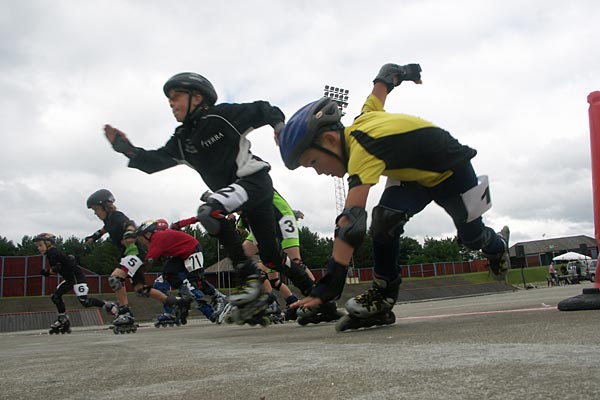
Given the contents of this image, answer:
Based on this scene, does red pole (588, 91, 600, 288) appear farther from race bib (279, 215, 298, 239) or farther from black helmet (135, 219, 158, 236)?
black helmet (135, 219, 158, 236)

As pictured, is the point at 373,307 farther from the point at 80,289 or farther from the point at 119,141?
the point at 80,289

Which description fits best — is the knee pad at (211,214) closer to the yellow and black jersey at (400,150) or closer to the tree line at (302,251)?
the yellow and black jersey at (400,150)

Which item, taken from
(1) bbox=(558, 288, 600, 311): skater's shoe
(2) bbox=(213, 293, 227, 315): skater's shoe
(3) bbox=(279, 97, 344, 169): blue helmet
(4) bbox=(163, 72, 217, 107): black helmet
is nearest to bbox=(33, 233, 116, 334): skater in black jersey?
(2) bbox=(213, 293, 227, 315): skater's shoe

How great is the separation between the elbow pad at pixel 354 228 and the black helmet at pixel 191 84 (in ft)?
6.61

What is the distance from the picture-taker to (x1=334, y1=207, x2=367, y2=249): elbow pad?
2.23 metres

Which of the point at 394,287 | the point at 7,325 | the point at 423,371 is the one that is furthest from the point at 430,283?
the point at 423,371

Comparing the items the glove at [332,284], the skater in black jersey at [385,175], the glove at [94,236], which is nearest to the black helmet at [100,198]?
the glove at [94,236]

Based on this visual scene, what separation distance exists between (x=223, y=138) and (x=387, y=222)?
5.05 feet

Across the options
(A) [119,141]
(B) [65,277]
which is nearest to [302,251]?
(B) [65,277]

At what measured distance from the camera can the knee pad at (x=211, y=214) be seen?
3.08 meters

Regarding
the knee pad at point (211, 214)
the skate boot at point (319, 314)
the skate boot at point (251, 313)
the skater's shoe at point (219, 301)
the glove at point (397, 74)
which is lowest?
the skater's shoe at point (219, 301)

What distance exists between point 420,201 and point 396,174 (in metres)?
0.34

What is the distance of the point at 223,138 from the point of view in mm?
3703

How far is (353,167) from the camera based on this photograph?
2.38 meters
